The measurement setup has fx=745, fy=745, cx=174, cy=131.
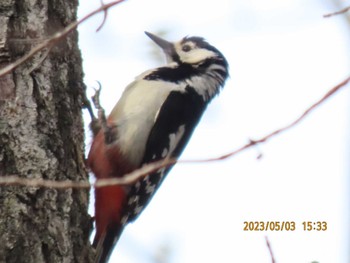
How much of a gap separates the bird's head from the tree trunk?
1377mm

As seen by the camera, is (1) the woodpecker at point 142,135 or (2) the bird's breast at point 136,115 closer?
(1) the woodpecker at point 142,135

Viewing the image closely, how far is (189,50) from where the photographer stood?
4.65 m

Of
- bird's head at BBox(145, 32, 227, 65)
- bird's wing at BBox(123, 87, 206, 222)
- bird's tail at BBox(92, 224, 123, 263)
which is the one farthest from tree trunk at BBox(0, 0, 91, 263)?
bird's head at BBox(145, 32, 227, 65)

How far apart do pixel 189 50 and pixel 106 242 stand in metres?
1.44

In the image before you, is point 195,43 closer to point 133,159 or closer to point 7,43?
point 133,159

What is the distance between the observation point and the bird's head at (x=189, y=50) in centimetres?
455

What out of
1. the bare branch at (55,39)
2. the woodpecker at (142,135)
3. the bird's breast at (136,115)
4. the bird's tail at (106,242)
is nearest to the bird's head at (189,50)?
the woodpecker at (142,135)

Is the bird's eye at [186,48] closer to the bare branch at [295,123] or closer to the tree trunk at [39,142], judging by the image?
the tree trunk at [39,142]

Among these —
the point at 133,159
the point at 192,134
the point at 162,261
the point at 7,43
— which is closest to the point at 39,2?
the point at 7,43

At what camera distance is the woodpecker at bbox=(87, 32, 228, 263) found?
383 cm

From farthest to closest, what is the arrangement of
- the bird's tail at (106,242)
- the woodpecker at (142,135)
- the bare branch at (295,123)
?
1. the woodpecker at (142,135)
2. the bird's tail at (106,242)
3. the bare branch at (295,123)

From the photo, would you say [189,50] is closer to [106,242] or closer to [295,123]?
[106,242]

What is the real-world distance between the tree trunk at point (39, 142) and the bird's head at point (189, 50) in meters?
1.38

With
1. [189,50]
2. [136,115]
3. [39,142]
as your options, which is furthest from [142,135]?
[39,142]
